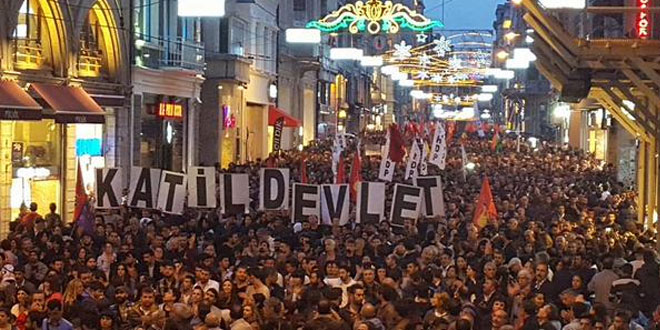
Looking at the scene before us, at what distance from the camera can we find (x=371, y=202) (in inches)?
803

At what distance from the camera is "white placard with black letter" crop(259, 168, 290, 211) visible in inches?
851

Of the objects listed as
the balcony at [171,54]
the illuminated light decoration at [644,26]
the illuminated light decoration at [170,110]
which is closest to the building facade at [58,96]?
the balcony at [171,54]

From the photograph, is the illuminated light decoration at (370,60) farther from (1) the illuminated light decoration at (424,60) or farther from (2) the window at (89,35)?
(2) the window at (89,35)

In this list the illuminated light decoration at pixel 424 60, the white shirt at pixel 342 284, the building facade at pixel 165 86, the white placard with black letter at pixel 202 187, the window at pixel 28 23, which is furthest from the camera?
the illuminated light decoration at pixel 424 60

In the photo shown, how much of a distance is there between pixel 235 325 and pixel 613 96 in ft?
46.1

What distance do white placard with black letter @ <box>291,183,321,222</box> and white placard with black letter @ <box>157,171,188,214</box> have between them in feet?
6.01

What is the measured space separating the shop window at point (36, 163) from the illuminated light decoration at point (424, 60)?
28.6 m

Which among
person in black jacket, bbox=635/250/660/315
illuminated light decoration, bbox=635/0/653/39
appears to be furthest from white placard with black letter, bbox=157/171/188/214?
illuminated light decoration, bbox=635/0/653/39

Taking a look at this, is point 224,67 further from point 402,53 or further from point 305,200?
point 305,200

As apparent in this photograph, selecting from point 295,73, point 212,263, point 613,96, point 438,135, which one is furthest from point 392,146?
point 295,73

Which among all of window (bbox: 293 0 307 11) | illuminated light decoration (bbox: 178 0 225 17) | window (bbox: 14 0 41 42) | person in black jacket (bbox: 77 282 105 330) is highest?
window (bbox: 293 0 307 11)

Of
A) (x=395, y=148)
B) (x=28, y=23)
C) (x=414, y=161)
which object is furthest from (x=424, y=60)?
(x=28, y=23)

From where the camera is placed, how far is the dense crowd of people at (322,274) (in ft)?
41.3

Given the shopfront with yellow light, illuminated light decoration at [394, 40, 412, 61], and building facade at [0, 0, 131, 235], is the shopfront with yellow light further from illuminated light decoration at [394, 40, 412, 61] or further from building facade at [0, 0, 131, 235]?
illuminated light decoration at [394, 40, 412, 61]
